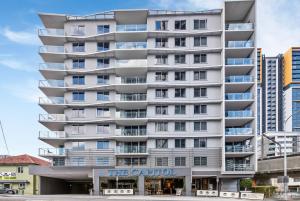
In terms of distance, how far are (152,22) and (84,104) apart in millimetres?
16931

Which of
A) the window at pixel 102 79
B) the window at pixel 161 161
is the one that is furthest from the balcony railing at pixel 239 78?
the window at pixel 102 79

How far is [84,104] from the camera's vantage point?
211 feet

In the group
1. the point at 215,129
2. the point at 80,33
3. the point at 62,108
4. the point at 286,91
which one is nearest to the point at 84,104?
the point at 62,108

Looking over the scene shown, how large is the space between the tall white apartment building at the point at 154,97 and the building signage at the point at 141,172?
0.98 metres

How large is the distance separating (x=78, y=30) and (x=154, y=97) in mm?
16755

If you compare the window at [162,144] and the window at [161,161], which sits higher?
A: the window at [162,144]

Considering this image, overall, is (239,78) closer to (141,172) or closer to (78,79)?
(141,172)

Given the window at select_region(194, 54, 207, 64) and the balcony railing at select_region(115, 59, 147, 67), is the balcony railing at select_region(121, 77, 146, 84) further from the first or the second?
the window at select_region(194, 54, 207, 64)

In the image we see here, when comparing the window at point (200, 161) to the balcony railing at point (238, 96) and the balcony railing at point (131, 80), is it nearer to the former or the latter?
the balcony railing at point (238, 96)

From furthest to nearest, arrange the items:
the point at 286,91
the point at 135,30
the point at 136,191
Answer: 1. the point at 286,91
2. the point at 135,30
3. the point at 136,191

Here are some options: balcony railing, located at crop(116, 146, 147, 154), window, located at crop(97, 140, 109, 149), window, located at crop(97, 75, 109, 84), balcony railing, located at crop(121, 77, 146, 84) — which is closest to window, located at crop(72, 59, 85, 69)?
window, located at crop(97, 75, 109, 84)

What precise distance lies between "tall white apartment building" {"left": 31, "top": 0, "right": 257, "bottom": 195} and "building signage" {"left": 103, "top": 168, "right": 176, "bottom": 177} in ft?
3.23

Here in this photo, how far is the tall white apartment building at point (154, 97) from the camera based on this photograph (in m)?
61.8

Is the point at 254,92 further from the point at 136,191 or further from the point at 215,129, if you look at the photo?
the point at 136,191
